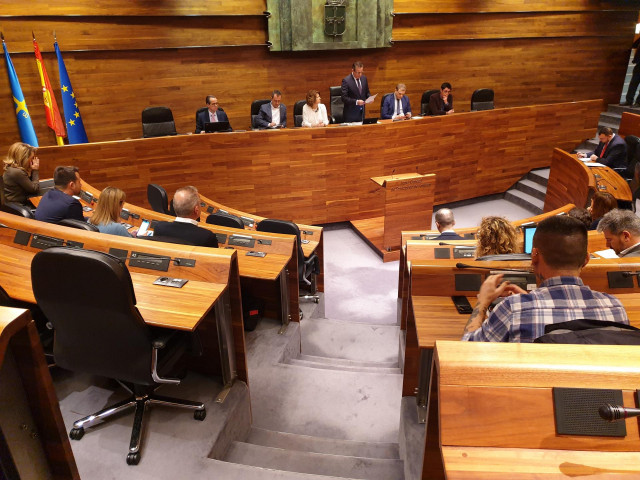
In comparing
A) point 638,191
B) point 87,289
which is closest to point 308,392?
point 87,289

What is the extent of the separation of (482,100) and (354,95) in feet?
6.67

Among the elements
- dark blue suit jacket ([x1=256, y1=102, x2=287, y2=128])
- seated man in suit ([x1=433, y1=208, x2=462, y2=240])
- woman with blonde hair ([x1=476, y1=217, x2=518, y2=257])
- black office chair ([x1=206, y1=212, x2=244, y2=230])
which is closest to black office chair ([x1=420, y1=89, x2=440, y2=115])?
dark blue suit jacket ([x1=256, y1=102, x2=287, y2=128])

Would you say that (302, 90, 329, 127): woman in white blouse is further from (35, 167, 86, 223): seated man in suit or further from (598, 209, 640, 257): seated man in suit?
(598, 209, 640, 257): seated man in suit

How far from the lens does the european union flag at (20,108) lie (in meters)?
5.82

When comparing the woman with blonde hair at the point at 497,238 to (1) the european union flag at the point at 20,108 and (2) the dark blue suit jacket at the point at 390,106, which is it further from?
(1) the european union flag at the point at 20,108

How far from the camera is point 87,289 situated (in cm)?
190

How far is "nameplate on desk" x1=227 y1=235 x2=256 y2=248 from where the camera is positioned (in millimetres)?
3348

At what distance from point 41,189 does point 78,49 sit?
254cm

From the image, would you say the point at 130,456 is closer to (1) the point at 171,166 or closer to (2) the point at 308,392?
(2) the point at 308,392

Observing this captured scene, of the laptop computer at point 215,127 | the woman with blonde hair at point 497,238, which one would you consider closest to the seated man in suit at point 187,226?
the woman with blonde hair at point 497,238

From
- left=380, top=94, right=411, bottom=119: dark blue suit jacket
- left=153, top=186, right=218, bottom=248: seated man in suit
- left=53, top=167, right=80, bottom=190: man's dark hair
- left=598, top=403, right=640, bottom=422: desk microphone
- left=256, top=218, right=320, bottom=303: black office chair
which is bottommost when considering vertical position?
left=256, top=218, right=320, bottom=303: black office chair

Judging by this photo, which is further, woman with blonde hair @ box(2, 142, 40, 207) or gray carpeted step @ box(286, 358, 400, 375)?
woman with blonde hair @ box(2, 142, 40, 207)

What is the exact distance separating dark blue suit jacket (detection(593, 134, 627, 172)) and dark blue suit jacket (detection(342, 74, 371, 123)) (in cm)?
314

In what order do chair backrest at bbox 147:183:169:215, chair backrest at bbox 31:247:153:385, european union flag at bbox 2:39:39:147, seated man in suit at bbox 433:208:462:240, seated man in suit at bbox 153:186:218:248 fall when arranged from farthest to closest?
european union flag at bbox 2:39:39:147 → chair backrest at bbox 147:183:169:215 → seated man in suit at bbox 433:208:462:240 → seated man in suit at bbox 153:186:218:248 → chair backrest at bbox 31:247:153:385
